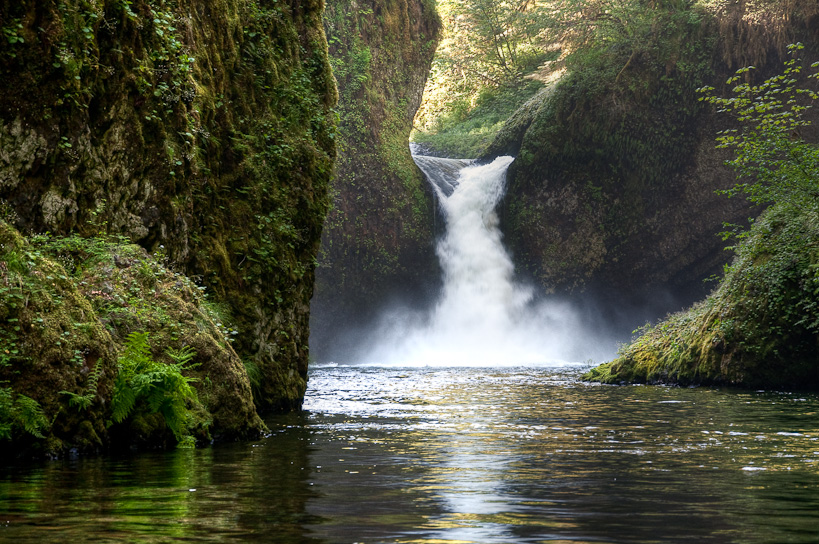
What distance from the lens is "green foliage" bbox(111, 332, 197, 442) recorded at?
6.11 metres

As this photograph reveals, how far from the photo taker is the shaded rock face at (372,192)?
2748cm

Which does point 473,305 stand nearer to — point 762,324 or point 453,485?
point 762,324

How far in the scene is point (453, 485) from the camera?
4.71 meters

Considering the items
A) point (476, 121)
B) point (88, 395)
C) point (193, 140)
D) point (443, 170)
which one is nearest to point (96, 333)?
point (88, 395)

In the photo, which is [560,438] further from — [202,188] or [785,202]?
[785,202]

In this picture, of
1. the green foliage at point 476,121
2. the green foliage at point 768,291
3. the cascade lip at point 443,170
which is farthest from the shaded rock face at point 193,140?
the green foliage at point 476,121

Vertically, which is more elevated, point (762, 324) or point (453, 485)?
point (762, 324)

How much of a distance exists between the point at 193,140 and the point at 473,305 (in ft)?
66.7

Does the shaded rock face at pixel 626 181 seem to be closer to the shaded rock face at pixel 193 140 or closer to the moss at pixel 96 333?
the shaded rock face at pixel 193 140

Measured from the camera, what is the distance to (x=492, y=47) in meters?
39.8

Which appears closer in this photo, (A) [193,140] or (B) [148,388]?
(B) [148,388]

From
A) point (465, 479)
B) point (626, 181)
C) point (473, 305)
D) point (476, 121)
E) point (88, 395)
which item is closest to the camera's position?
point (465, 479)

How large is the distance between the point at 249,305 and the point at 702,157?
2159 cm

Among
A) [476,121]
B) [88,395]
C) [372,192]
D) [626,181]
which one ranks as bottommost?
[88,395]
